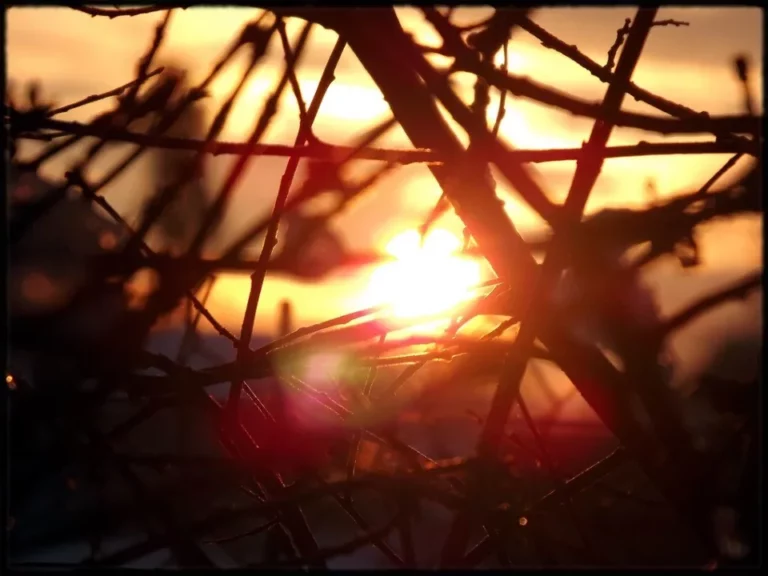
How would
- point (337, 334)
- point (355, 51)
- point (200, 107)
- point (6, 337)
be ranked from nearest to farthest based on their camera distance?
point (6, 337) → point (337, 334) → point (355, 51) → point (200, 107)

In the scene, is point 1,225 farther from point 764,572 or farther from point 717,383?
point 764,572

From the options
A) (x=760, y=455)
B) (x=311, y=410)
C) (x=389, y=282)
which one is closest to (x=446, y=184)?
(x=389, y=282)

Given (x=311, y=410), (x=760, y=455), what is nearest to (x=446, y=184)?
(x=311, y=410)

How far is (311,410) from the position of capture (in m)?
1.19

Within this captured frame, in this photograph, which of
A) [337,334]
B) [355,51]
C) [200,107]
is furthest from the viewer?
[200,107]

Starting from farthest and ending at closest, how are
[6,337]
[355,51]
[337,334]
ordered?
1. [355,51]
2. [337,334]
3. [6,337]

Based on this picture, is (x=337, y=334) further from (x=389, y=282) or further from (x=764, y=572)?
(x=764, y=572)

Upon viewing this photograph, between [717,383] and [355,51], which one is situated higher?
[355,51]

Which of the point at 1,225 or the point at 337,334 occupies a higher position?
the point at 1,225

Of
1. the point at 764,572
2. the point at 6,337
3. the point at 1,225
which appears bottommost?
the point at 764,572

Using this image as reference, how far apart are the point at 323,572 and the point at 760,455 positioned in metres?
0.51

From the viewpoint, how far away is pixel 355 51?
3.58ft

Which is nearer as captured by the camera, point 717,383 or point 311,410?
point 717,383

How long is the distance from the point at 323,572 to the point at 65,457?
35 centimetres
